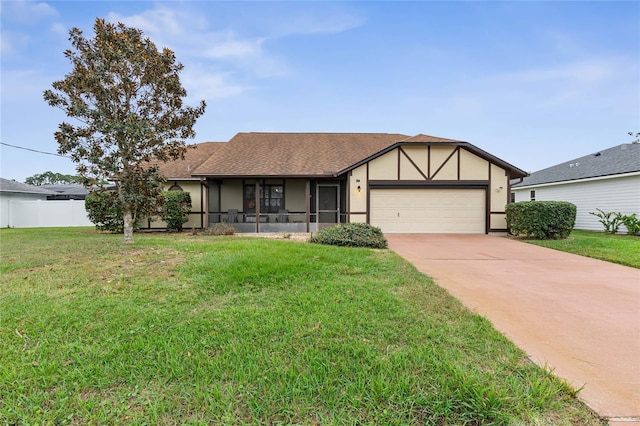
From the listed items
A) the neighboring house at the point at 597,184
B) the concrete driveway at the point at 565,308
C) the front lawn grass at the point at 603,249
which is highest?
the neighboring house at the point at 597,184

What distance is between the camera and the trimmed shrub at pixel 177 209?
44.4ft

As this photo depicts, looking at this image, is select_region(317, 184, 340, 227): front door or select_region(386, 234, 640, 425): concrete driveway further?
select_region(317, 184, 340, 227): front door

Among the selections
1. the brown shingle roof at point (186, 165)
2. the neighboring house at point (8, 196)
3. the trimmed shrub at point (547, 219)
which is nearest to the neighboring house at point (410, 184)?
the brown shingle roof at point (186, 165)

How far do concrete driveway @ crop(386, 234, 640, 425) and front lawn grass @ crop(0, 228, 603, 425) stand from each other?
1.15 feet

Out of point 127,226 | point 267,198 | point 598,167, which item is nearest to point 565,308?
point 127,226

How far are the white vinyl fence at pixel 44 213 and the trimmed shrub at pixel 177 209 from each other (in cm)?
937

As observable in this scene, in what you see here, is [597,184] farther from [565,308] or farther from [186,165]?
[186,165]

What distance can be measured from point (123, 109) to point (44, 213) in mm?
15950

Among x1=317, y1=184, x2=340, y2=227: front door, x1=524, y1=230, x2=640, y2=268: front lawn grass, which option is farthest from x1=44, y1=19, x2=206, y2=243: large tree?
x1=524, y1=230, x2=640, y2=268: front lawn grass

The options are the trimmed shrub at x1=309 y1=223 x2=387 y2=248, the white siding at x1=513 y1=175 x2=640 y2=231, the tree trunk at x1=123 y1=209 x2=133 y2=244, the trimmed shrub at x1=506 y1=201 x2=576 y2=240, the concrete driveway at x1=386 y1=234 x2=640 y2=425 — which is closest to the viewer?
the concrete driveway at x1=386 y1=234 x2=640 y2=425

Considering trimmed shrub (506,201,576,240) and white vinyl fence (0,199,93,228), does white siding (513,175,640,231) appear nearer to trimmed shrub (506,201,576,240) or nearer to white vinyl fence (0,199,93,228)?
trimmed shrub (506,201,576,240)

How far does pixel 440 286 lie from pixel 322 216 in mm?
10164

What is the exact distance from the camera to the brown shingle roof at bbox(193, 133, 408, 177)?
1397 cm

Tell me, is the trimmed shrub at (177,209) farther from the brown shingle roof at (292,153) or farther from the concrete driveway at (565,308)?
the concrete driveway at (565,308)
